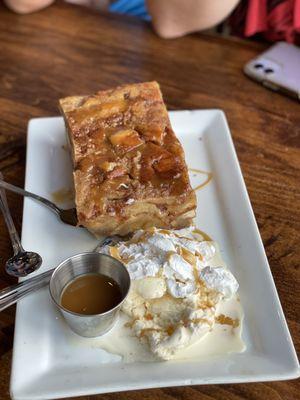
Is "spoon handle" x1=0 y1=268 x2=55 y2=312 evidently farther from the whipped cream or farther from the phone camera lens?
the phone camera lens

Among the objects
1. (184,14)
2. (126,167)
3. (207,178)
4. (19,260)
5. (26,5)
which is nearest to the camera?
(19,260)

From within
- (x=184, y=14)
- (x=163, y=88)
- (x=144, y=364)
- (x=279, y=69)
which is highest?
(x=184, y=14)

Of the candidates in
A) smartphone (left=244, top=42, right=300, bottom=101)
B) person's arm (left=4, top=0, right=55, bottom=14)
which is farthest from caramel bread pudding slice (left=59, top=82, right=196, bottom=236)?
person's arm (left=4, top=0, right=55, bottom=14)

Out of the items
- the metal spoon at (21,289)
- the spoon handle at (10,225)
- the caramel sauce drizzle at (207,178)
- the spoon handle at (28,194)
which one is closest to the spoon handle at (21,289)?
the metal spoon at (21,289)

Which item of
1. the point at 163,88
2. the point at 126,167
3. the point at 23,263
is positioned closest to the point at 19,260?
the point at 23,263

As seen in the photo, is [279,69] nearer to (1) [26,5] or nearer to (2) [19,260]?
(1) [26,5]

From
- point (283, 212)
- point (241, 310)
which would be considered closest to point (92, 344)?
point (241, 310)
